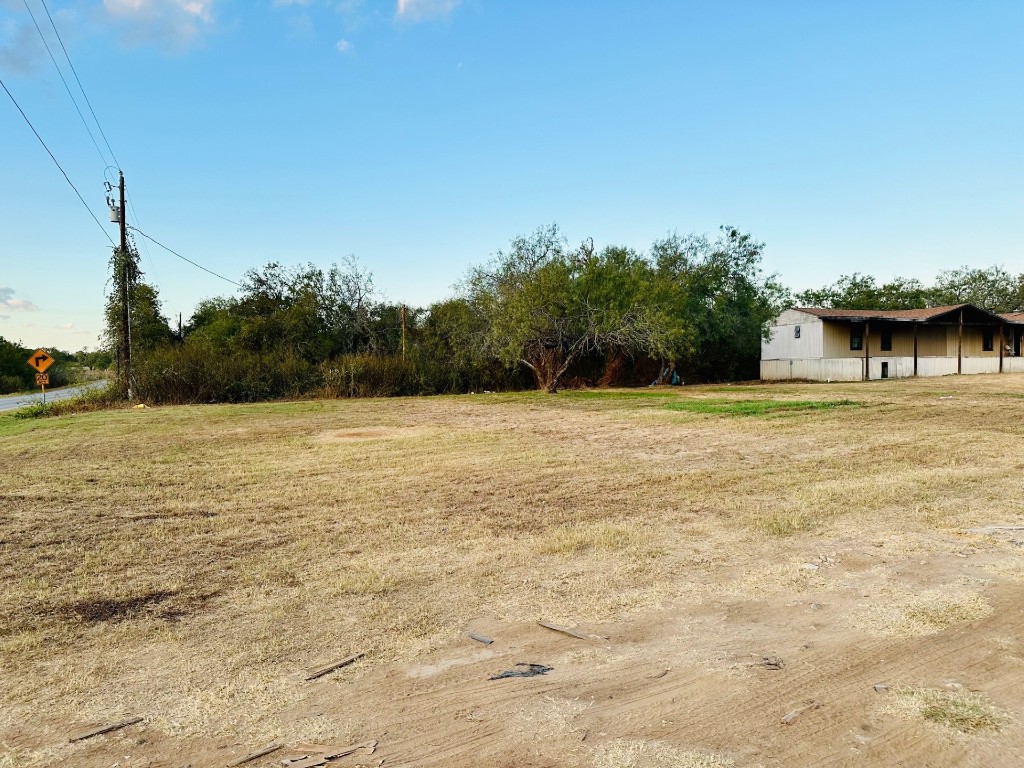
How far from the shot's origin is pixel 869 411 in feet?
50.2

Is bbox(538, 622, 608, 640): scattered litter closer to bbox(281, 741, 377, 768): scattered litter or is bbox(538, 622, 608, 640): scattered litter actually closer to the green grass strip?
bbox(281, 741, 377, 768): scattered litter

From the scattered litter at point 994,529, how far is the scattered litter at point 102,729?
564cm

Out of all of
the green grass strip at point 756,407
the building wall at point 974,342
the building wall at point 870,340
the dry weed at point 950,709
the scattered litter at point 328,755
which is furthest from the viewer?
the building wall at point 974,342

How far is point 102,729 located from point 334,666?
93 centimetres

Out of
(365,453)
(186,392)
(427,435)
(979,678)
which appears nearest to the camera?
(979,678)

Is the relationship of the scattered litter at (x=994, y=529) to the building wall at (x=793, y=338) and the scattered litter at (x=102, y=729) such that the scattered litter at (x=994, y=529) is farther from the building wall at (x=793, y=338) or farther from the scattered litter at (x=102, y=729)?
the building wall at (x=793, y=338)

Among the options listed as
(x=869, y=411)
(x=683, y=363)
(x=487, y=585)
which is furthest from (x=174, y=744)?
(x=683, y=363)

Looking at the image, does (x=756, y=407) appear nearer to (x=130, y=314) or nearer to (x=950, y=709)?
(x=950, y=709)

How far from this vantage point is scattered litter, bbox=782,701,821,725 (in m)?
2.69

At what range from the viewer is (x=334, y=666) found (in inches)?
126

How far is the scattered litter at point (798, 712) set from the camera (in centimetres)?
269

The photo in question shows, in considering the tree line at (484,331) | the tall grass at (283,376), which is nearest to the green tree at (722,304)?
the tree line at (484,331)

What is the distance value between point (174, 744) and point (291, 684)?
546mm

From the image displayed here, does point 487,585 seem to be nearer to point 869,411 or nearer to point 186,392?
point 869,411
